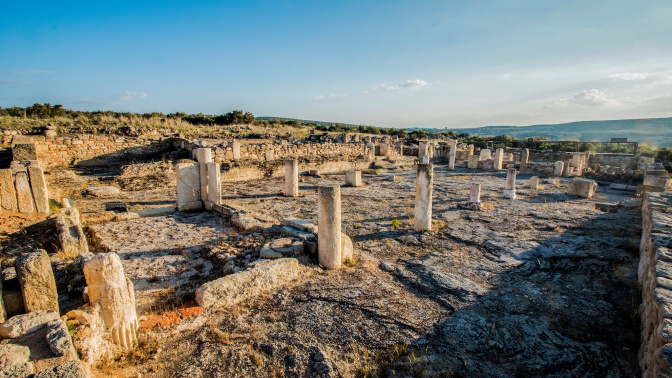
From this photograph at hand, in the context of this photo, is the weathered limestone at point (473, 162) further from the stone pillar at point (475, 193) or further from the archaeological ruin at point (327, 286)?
the stone pillar at point (475, 193)

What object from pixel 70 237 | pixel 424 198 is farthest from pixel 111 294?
pixel 424 198

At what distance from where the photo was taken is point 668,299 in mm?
3070

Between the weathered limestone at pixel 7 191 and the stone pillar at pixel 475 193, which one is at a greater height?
the weathered limestone at pixel 7 191

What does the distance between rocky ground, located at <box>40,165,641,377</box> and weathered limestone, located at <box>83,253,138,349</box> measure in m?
0.23

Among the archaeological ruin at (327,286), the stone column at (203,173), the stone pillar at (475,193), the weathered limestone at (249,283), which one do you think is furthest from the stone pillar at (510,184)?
the stone column at (203,173)

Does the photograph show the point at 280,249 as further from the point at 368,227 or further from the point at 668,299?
the point at 668,299

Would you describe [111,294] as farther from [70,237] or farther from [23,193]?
[23,193]

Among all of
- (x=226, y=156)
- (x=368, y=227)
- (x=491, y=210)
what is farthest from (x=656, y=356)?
(x=226, y=156)

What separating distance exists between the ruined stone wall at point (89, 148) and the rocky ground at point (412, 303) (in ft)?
36.6

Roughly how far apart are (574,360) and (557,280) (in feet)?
7.01

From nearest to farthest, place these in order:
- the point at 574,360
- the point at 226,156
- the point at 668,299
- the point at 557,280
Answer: the point at 668,299 < the point at 574,360 < the point at 557,280 < the point at 226,156

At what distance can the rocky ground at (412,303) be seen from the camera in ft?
11.3

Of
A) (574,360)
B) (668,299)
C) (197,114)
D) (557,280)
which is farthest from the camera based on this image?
(197,114)

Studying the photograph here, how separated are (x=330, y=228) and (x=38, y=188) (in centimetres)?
556
